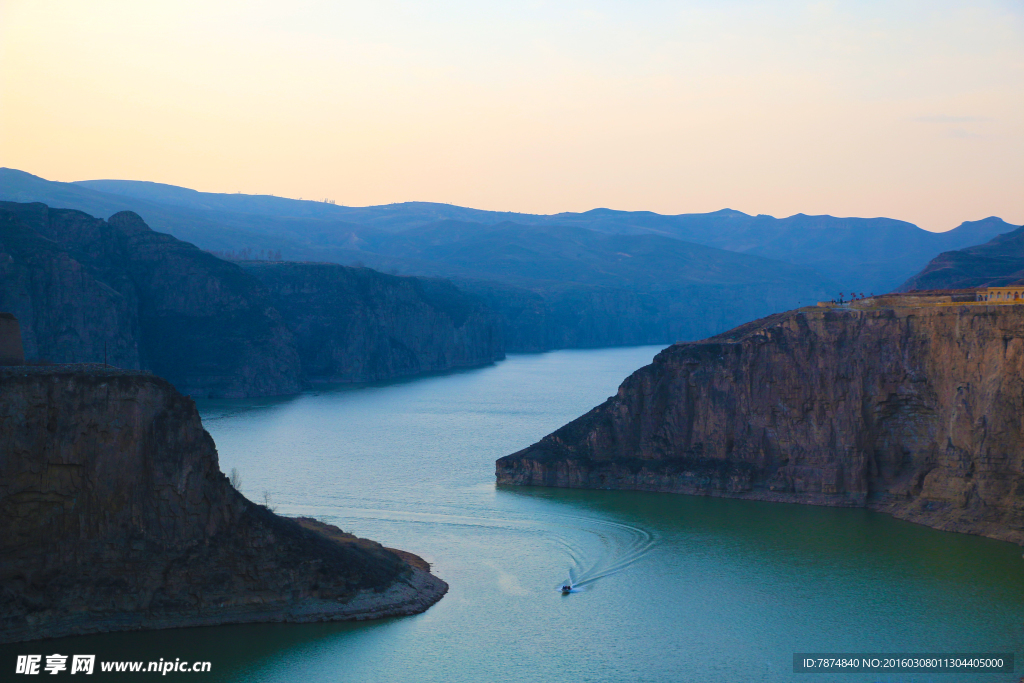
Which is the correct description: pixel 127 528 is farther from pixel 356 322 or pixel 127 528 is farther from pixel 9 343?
pixel 356 322

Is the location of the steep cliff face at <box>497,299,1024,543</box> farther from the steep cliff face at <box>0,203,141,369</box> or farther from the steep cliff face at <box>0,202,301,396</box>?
the steep cliff face at <box>0,202,301,396</box>

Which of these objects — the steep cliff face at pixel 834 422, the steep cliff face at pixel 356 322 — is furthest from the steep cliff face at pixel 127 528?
the steep cliff face at pixel 356 322

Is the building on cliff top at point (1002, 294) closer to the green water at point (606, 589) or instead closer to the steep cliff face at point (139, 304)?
the green water at point (606, 589)

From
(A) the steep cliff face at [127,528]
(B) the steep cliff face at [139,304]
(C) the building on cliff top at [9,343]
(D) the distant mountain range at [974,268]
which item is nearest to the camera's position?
(A) the steep cliff face at [127,528]

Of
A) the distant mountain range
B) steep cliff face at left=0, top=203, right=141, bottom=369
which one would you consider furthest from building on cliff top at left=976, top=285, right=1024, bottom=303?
steep cliff face at left=0, top=203, right=141, bottom=369

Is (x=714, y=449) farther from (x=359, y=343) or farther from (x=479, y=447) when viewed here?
(x=359, y=343)

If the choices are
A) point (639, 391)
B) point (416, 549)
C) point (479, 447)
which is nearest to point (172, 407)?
point (416, 549)
